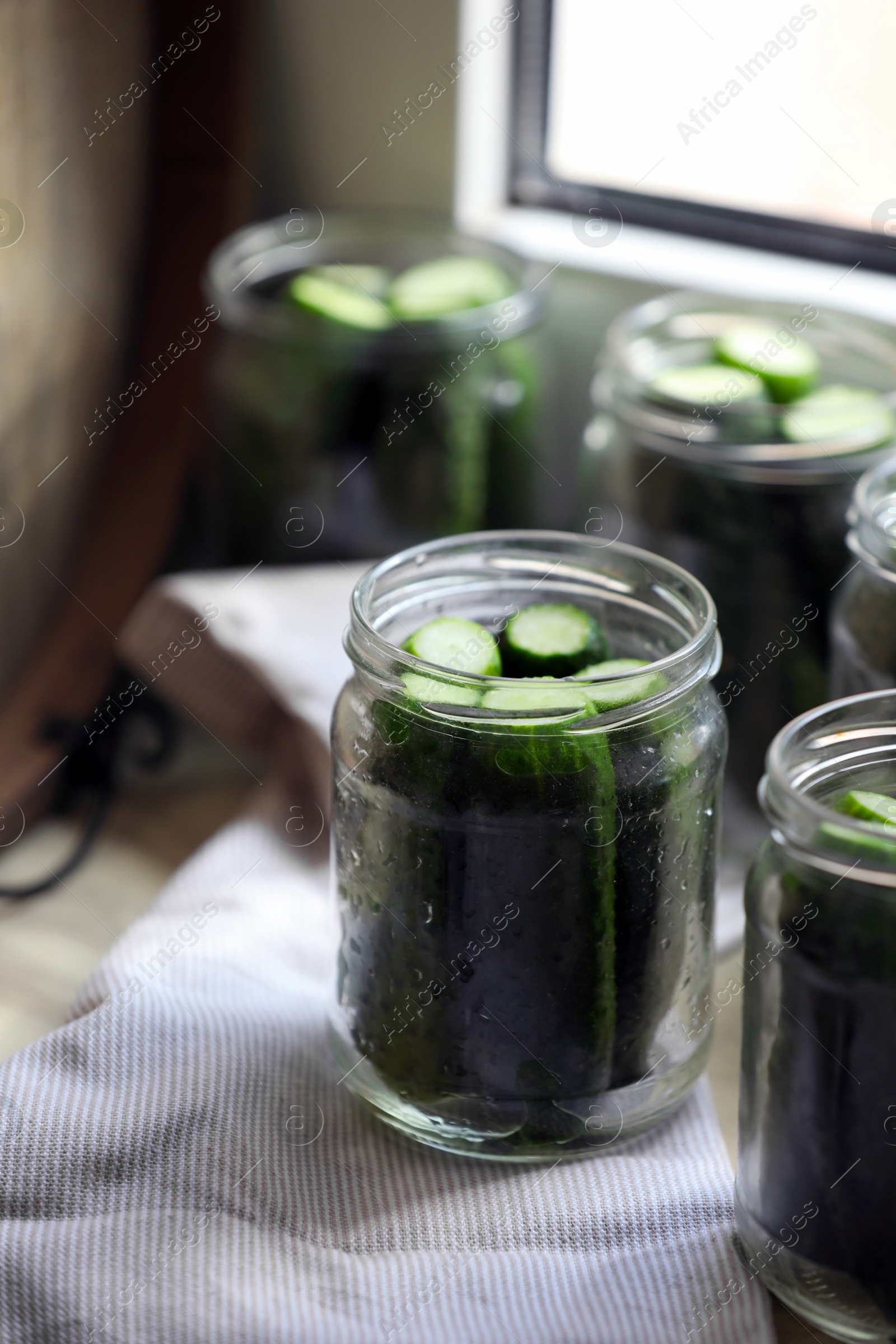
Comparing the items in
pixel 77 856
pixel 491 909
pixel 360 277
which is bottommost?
pixel 77 856

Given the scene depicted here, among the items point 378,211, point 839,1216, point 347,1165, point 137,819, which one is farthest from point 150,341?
point 839,1216

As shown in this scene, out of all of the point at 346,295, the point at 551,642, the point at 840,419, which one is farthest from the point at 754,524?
the point at 346,295

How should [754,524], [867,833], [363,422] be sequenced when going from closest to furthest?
[867,833] < [754,524] < [363,422]

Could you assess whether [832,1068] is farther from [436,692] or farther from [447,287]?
[447,287]

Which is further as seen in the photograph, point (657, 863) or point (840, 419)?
point (840, 419)

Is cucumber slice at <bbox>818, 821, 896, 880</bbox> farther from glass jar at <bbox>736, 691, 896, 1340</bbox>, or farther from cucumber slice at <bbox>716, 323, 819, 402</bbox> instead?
cucumber slice at <bbox>716, 323, 819, 402</bbox>

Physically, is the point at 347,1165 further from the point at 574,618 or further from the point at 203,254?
the point at 203,254

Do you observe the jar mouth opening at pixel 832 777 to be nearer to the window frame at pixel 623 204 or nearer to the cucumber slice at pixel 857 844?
the cucumber slice at pixel 857 844

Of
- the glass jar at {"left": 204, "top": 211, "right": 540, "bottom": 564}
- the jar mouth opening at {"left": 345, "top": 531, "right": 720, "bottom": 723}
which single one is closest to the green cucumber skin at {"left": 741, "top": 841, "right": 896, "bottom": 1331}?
the jar mouth opening at {"left": 345, "top": 531, "right": 720, "bottom": 723}
